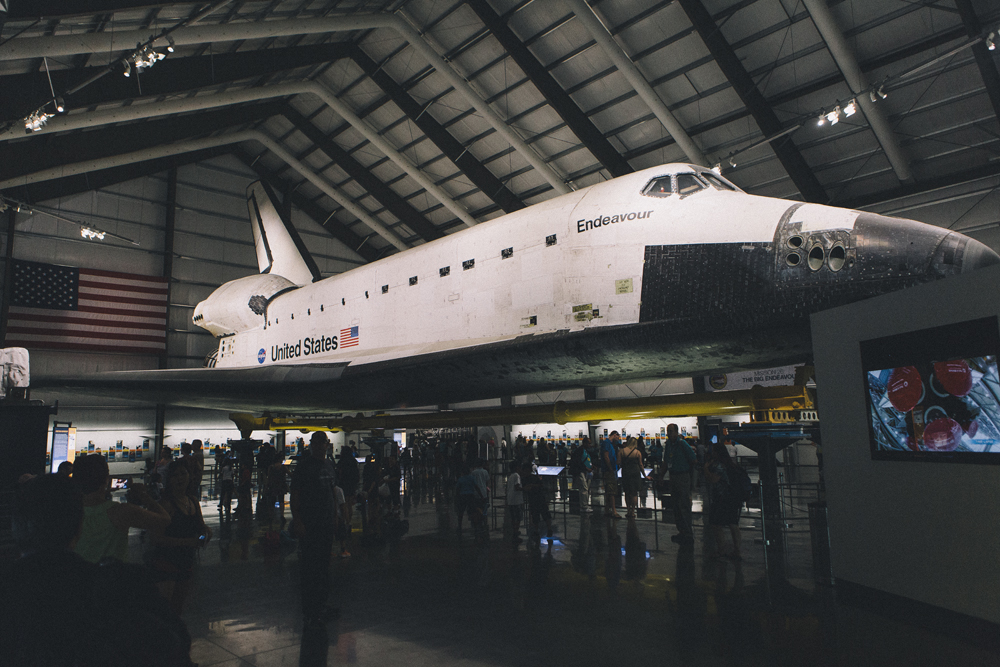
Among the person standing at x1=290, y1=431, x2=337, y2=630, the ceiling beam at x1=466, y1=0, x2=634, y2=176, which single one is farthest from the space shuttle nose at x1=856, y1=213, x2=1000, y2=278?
the ceiling beam at x1=466, y1=0, x2=634, y2=176

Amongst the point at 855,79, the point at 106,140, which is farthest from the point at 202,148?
the point at 855,79

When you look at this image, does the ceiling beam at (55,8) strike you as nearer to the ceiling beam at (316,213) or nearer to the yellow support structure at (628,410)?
the yellow support structure at (628,410)

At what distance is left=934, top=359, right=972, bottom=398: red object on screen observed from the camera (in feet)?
9.81

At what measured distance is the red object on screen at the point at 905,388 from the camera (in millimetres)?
3230

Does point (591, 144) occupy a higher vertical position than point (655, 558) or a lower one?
higher

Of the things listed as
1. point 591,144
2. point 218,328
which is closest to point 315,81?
point 591,144

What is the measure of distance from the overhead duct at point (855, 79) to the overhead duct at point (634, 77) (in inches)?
130

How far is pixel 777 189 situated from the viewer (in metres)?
14.9

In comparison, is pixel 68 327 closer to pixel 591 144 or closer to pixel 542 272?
pixel 591 144

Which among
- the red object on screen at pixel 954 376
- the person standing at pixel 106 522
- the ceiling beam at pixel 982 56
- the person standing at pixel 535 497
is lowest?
the person standing at pixel 535 497

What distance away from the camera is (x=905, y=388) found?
330 cm

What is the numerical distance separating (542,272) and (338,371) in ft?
8.67

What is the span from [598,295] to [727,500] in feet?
7.84

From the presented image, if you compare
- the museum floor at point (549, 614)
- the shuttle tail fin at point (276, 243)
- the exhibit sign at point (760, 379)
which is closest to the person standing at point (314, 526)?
the museum floor at point (549, 614)
